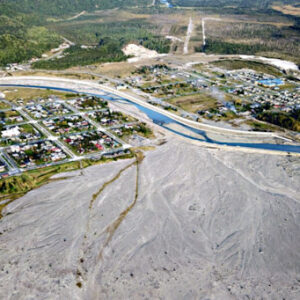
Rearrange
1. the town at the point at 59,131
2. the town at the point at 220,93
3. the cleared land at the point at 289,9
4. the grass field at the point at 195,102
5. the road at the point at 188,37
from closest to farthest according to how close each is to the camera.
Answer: the town at the point at 59,131, the town at the point at 220,93, the grass field at the point at 195,102, the road at the point at 188,37, the cleared land at the point at 289,9

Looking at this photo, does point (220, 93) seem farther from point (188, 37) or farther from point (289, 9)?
point (289, 9)

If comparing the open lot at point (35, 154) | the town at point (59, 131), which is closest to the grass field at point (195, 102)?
the town at point (59, 131)

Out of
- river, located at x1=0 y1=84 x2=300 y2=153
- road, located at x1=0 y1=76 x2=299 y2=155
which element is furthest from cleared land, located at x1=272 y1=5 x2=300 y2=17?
river, located at x1=0 y1=84 x2=300 y2=153

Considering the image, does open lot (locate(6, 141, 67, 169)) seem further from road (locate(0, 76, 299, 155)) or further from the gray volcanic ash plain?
road (locate(0, 76, 299, 155))

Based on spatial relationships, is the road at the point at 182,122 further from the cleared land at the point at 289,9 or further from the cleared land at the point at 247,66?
the cleared land at the point at 289,9

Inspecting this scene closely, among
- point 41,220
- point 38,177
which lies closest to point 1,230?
point 41,220

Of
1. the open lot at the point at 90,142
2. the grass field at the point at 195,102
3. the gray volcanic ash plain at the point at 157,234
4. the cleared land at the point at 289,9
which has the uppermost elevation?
the cleared land at the point at 289,9

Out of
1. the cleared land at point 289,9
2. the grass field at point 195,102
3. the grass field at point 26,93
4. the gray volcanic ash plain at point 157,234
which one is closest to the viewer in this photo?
the gray volcanic ash plain at point 157,234

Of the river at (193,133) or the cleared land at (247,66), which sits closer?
the river at (193,133)

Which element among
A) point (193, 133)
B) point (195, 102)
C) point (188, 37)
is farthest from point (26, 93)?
point (188, 37)
